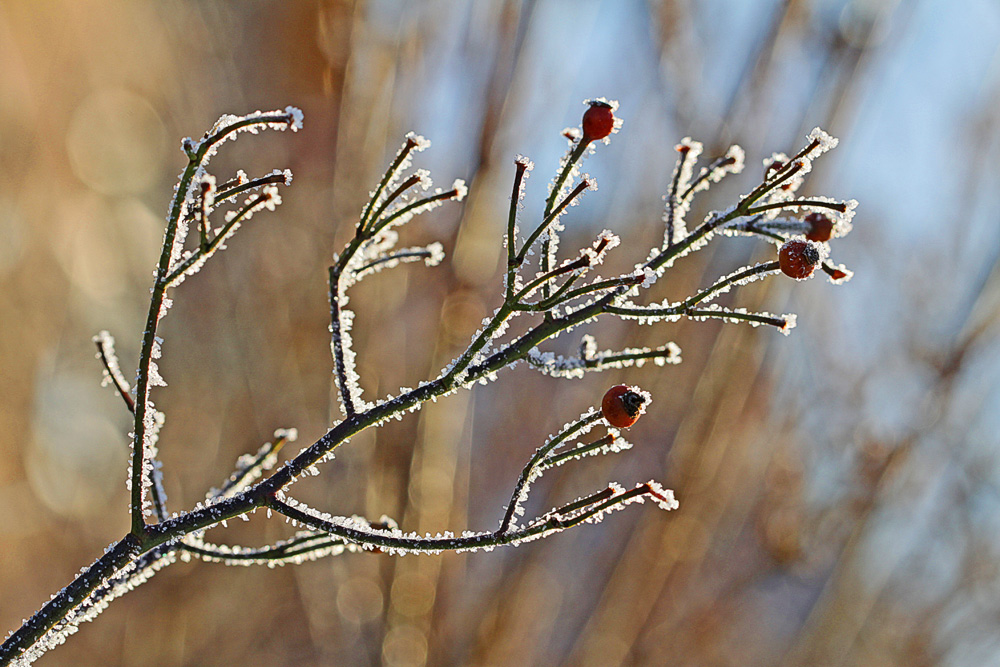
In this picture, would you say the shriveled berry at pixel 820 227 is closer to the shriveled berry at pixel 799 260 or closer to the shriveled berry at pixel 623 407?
the shriveled berry at pixel 799 260

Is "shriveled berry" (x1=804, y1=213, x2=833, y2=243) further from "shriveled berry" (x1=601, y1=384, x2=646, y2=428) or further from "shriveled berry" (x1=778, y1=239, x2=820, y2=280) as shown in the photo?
"shriveled berry" (x1=601, y1=384, x2=646, y2=428)

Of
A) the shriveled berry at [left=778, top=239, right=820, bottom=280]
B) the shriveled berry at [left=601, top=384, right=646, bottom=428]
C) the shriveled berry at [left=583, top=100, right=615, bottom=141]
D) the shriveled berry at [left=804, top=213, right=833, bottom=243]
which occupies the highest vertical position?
the shriveled berry at [left=583, top=100, right=615, bottom=141]

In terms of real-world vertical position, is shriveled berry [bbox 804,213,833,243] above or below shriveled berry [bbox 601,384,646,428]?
above

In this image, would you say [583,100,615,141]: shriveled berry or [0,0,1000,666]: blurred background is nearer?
[583,100,615,141]: shriveled berry

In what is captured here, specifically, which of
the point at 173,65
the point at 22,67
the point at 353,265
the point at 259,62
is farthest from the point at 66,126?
the point at 353,265

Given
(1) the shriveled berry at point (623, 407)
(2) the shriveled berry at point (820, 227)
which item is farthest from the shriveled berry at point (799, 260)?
(1) the shriveled berry at point (623, 407)

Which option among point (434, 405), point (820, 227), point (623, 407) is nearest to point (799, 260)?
point (820, 227)

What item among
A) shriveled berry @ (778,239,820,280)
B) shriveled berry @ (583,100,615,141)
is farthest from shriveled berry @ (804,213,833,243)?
shriveled berry @ (583,100,615,141)
